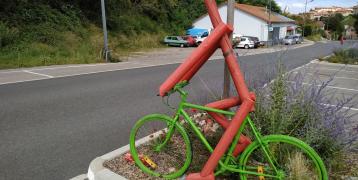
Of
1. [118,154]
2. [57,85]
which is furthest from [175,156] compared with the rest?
[57,85]

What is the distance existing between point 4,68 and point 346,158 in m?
15.0

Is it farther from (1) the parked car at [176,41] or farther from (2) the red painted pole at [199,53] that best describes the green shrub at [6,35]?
(1) the parked car at [176,41]

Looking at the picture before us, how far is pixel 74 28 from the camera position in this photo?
85.4 feet

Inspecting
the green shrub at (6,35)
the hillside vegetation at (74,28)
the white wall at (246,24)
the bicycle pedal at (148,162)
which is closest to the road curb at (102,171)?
the bicycle pedal at (148,162)

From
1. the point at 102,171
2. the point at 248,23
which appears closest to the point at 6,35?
the point at 102,171

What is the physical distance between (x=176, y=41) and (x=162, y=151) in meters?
33.1

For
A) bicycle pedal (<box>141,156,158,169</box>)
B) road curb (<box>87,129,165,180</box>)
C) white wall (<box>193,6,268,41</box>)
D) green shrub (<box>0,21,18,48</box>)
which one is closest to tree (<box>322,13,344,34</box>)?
white wall (<box>193,6,268,41</box>)

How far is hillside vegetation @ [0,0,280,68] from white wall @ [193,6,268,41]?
603 centimetres

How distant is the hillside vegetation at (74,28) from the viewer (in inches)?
724

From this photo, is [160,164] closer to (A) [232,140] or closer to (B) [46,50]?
(A) [232,140]

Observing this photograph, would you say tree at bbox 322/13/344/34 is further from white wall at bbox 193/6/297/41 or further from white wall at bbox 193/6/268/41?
white wall at bbox 193/6/268/41

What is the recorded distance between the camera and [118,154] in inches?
164

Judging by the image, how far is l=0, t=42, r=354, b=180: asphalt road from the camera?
4508mm

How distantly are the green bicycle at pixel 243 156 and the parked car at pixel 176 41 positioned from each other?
32.9 metres
